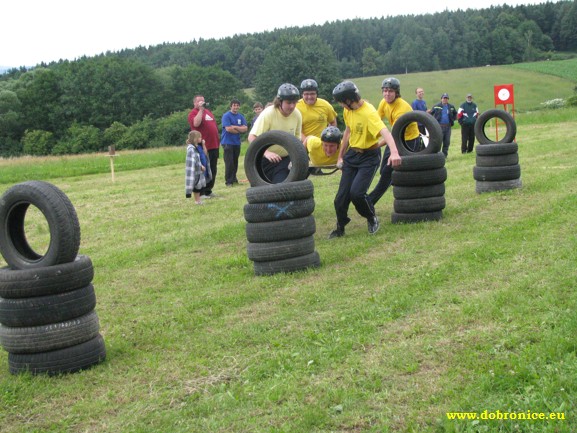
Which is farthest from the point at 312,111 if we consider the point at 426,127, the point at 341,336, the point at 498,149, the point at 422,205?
the point at 341,336

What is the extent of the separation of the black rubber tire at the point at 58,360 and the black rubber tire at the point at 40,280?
471 millimetres

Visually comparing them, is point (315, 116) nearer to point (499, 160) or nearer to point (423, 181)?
point (423, 181)

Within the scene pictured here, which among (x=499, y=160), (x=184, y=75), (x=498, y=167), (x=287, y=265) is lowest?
(x=287, y=265)

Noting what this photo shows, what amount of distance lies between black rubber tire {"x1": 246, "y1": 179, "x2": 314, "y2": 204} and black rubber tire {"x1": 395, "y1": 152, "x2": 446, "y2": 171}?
2.54 m

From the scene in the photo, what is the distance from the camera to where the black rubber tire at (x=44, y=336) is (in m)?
5.48

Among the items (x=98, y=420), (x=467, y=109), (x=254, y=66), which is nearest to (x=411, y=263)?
(x=98, y=420)

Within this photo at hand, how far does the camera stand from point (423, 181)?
33.3 ft

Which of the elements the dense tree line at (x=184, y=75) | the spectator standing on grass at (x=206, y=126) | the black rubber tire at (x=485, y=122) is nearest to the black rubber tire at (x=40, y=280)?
the black rubber tire at (x=485, y=122)

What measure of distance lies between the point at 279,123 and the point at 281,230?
226 cm

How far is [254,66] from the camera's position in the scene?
392 feet

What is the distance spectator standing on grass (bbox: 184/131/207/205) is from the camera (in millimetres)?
14336

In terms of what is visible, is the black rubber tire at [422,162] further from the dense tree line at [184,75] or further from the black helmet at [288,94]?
the dense tree line at [184,75]

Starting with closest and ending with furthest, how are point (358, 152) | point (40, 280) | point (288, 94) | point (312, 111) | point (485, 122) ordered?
1. point (40, 280)
2. point (288, 94)
3. point (358, 152)
4. point (312, 111)
5. point (485, 122)

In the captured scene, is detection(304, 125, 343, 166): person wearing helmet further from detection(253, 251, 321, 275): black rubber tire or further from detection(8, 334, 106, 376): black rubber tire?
detection(8, 334, 106, 376): black rubber tire
